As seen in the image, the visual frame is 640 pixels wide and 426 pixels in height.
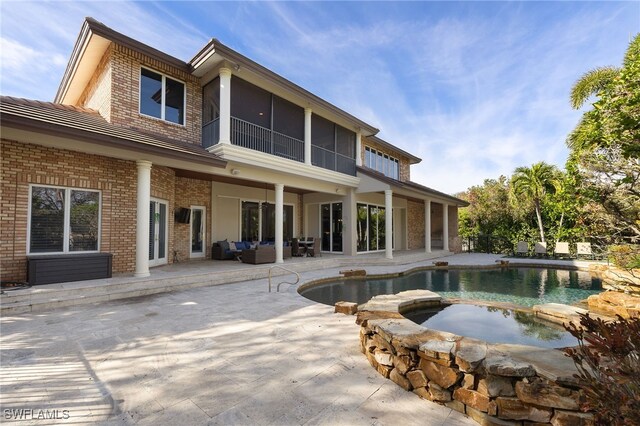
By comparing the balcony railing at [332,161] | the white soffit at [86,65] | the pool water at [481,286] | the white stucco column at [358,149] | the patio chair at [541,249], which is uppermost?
the white soffit at [86,65]

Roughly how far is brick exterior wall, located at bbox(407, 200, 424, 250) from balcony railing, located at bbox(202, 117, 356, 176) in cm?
815

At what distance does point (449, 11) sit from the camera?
1091 centimetres

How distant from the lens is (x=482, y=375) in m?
2.65

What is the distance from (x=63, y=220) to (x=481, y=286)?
1255cm

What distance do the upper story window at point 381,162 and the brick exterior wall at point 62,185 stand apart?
12618 mm

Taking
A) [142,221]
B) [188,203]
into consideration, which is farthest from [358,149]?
[142,221]

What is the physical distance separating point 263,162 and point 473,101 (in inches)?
528

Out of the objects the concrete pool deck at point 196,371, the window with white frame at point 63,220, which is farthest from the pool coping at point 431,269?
the window with white frame at point 63,220

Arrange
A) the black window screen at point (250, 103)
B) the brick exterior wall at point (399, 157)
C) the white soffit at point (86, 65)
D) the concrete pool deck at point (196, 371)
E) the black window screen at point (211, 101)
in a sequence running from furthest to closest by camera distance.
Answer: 1. the brick exterior wall at point (399, 157)
2. the black window screen at point (250, 103)
3. the black window screen at point (211, 101)
4. the white soffit at point (86, 65)
5. the concrete pool deck at point (196, 371)

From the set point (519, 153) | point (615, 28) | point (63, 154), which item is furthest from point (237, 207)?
point (519, 153)

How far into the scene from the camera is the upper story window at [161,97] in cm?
942

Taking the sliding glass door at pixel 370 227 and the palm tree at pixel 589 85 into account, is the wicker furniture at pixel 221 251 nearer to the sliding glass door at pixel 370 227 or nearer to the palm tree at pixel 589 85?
the sliding glass door at pixel 370 227

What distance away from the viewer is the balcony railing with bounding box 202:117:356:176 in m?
10.4

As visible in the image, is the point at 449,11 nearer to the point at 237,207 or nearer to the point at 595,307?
the point at 595,307
